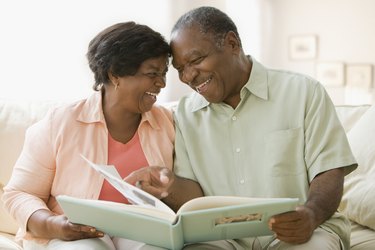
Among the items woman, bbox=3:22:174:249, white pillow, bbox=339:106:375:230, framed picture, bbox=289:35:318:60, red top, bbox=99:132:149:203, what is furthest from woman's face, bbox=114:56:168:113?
framed picture, bbox=289:35:318:60

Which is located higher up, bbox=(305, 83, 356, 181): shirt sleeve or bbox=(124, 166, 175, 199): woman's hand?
bbox=(305, 83, 356, 181): shirt sleeve

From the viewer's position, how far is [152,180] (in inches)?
67.7

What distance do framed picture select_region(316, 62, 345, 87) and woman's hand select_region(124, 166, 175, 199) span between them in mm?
2117

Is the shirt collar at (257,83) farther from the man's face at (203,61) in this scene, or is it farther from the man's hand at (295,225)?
the man's hand at (295,225)

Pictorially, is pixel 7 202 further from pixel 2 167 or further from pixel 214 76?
pixel 214 76

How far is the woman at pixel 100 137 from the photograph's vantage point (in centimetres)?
179

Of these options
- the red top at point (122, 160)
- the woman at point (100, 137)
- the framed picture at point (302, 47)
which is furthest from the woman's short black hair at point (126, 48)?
the framed picture at point (302, 47)

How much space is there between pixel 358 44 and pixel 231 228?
7.68 feet

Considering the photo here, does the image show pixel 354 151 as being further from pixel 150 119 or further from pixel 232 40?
pixel 150 119

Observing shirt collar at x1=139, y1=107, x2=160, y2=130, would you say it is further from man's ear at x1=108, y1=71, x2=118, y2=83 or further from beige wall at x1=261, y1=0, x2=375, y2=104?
beige wall at x1=261, y1=0, x2=375, y2=104

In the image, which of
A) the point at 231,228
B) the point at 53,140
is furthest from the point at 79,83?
the point at 231,228

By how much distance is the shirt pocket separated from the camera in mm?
1776

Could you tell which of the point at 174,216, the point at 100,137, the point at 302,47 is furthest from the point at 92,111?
the point at 302,47

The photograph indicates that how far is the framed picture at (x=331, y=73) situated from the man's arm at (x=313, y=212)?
6.50 ft
